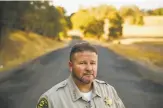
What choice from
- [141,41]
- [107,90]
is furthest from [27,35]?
[107,90]

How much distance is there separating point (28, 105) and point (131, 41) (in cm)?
81

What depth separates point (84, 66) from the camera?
125 centimetres

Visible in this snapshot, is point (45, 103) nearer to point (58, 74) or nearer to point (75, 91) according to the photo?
point (75, 91)

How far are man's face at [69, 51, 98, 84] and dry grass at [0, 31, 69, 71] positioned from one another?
973 millimetres

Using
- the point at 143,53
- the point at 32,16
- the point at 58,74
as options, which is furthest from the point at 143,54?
the point at 32,16

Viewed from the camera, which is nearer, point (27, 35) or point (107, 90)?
point (107, 90)

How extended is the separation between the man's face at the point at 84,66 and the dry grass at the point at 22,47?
3.19 feet

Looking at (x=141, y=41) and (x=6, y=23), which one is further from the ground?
(x=6, y=23)

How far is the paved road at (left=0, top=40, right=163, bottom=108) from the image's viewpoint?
216cm

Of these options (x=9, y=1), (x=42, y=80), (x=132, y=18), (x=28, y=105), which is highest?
(x=9, y=1)

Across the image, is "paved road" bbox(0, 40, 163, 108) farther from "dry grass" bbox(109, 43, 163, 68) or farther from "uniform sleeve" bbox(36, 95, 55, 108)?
"uniform sleeve" bbox(36, 95, 55, 108)

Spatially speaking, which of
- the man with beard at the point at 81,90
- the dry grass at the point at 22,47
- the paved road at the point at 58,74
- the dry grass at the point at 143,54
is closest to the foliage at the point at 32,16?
the dry grass at the point at 22,47

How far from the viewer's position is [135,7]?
219 cm

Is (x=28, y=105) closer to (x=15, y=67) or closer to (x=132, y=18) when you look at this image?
(x=15, y=67)
